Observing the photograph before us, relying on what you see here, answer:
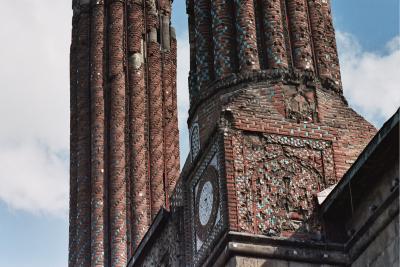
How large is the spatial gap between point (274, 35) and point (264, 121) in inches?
61.4

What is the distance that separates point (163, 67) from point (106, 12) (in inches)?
74.0

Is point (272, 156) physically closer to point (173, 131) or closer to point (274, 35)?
point (274, 35)

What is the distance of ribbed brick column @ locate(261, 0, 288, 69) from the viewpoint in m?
13.8

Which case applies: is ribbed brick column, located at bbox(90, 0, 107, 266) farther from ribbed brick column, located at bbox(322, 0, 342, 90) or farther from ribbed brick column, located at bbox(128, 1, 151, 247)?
ribbed brick column, located at bbox(322, 0, 342, 90)

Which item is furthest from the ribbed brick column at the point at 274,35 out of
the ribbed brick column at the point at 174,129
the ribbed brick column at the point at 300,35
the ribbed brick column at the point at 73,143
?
the ribbed brick column at the point at 73,143

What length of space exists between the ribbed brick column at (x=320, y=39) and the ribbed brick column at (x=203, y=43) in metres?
1.40

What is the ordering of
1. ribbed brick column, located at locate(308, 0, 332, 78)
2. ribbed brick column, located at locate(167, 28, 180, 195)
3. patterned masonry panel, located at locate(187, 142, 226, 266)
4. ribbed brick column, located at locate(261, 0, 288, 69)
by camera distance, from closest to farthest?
patterned masonry panel, located at locate(187, 142, 226, 266), ribbed brick column, located at locate(261, 0, 288, 69), ribbed brick column, located at locate(308, 0, 332, 78), ribbed brick column, located at locate(167, 28, 180, 195)

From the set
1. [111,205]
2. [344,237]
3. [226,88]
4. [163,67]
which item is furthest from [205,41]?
[163,67]

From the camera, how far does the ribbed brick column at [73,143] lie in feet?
75.3

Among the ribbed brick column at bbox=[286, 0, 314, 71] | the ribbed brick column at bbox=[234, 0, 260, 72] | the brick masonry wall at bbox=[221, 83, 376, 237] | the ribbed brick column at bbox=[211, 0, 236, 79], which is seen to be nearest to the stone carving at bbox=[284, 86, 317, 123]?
the brick masonry wall at bbox=[221, 83, 376, 237]

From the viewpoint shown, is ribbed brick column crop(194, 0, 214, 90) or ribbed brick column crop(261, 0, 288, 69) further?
ribbed brick column crop(194, 0, 214, 90)

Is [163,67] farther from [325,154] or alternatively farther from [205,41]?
[325,154]

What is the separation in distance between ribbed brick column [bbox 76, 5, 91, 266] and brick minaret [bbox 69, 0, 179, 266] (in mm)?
22

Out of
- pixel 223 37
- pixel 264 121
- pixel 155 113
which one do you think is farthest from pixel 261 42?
pixel 155 113
